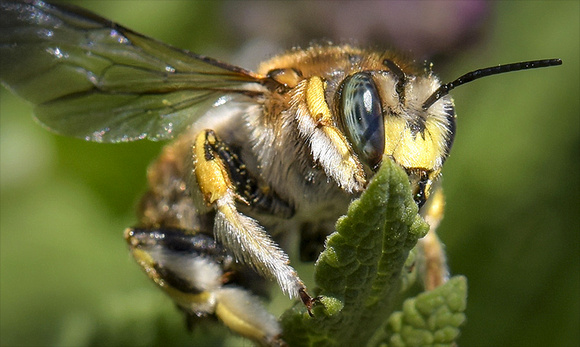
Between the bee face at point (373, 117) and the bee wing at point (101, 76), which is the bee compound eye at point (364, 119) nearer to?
the bee face at point (373, 117)

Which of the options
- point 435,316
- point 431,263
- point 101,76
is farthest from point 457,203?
point 101,76

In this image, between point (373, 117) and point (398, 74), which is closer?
point (373, 117)

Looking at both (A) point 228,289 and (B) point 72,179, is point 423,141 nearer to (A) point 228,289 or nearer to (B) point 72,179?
(A) point 228,289

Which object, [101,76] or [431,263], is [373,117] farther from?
[101,76]

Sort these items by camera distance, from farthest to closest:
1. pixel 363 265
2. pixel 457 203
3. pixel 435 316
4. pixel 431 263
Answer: pixel 457 203 → pixel 431 263 → pixel 435 316 → pixel 363 265

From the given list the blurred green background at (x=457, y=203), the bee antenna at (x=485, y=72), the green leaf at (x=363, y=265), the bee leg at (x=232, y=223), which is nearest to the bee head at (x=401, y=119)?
the bee antenna at (x=485, y=72)

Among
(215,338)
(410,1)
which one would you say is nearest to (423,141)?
(215,338)

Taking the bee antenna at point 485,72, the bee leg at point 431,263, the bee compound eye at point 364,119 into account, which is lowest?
the bee leg at point 431,263
